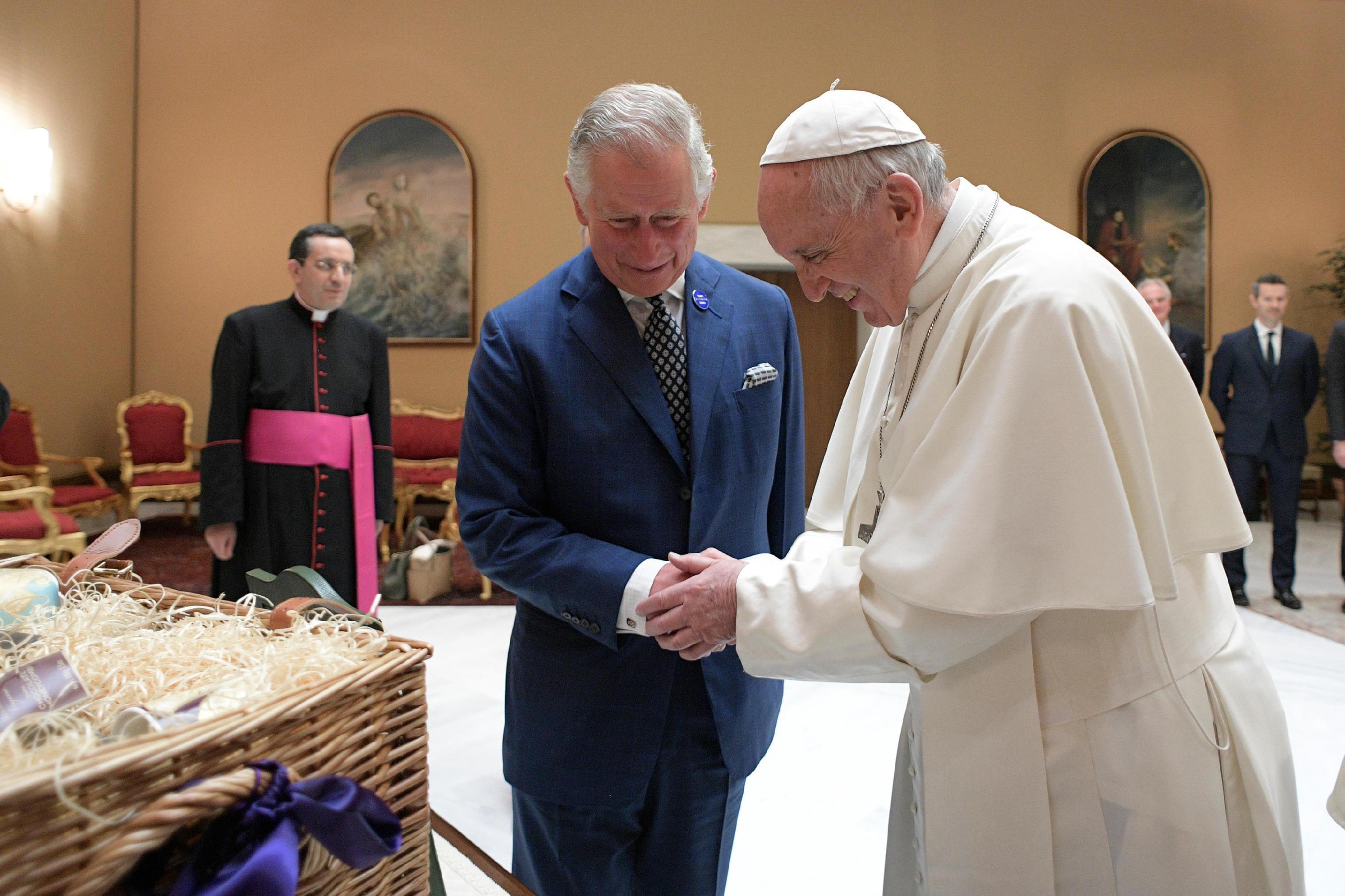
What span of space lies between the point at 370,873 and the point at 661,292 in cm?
110

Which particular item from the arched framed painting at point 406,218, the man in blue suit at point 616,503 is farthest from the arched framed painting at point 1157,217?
the man in blue suit at point 616,503

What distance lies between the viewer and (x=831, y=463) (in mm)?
1773

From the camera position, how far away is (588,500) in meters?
1.57

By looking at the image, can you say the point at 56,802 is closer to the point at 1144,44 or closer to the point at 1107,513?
the point at 1107,513

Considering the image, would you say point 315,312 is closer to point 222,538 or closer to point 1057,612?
point 222,538

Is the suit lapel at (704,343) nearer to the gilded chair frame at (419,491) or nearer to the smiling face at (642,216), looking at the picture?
the smiling face at (642,216)

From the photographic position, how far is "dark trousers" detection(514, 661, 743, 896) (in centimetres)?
159

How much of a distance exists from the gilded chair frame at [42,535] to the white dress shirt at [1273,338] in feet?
25.1

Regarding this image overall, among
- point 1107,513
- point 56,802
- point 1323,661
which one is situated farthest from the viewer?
point 1323,661

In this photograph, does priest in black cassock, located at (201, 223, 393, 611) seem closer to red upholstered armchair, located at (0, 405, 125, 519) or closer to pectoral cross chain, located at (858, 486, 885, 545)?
pectoral cross chain, located at (858, 486, 885, 545)

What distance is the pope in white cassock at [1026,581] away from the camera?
1.12 m

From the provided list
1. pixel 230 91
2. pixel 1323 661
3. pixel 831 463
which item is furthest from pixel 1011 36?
pixel 831 463

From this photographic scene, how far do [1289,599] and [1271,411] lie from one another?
48.6 inches

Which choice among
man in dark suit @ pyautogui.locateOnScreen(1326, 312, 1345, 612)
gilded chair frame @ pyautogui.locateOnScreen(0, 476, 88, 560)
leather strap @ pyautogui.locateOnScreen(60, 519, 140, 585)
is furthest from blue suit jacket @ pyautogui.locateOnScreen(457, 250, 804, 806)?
man in dark suit @ pyautogui.locateOnScreen(1326, 312, 1345, 612)
